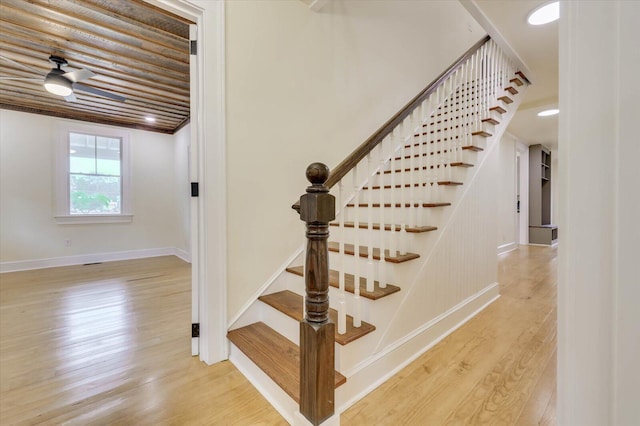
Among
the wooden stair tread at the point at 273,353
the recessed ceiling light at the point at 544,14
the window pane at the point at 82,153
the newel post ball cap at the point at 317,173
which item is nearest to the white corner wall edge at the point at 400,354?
the wooden stair tread at the point at 273,353

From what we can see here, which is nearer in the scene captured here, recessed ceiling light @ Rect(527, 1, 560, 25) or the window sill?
recessed ceiling light @ Rect(527, 1, 560, 25)

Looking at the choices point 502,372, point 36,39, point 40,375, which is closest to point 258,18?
point 36,39

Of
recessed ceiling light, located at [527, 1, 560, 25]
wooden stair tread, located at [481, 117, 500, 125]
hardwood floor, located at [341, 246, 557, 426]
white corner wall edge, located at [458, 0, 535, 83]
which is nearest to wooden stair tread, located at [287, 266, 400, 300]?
hardwood floor, located at [341, 246, 557, 426]

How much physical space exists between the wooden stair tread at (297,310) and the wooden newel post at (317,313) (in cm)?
20

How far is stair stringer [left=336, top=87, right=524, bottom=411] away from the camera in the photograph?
1.55 meters

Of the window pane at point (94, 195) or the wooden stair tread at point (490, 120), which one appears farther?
the window pane at point (94, 195)

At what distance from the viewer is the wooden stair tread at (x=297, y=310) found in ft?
4.60

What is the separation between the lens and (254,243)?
1949 mm

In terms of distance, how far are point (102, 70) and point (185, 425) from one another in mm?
3701

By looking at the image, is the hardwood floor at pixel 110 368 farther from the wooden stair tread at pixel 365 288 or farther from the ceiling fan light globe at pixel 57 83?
the ceiling fan light globe at pixel 57 83

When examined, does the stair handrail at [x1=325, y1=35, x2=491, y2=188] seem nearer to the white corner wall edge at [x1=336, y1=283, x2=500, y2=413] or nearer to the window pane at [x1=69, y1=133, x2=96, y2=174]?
the white corner wall edge at [x1=336, y1=283, x2=500, y2=413]

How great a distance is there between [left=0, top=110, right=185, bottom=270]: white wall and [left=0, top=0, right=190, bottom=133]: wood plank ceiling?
0.38 metres

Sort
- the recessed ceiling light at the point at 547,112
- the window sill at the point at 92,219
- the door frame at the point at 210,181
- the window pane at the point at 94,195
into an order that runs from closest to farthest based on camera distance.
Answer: the door frame at the point at 210,181
the recessed ceiling light at the point at 547,112
the window sill at the point at 92,219
the window pane at the point at 94,195

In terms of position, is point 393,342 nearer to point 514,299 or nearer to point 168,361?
point 168,361
